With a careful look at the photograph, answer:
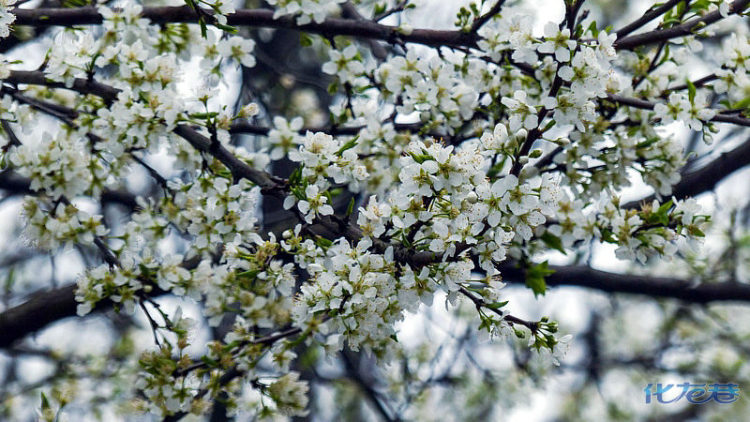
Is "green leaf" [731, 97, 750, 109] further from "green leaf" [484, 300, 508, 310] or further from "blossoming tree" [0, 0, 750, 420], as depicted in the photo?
"green leaf" [484, 300, 508, 310]

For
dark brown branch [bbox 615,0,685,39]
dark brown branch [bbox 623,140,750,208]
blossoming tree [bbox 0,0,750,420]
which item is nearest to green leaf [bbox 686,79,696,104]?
blossoming tree [bbox 0,0,750,420]

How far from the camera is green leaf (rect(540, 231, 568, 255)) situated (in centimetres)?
259

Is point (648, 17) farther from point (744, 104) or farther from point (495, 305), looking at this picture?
point (495, 305)

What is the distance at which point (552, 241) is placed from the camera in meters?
2.62

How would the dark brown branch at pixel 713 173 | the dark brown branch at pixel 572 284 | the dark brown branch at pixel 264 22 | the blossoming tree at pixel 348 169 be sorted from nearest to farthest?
the blossoming tree at pixel 348 169 < the dark brown branch at pixel 264 22 < the dark brown branch at pixel 572 284 < the dark brown branch at pixel 713 173

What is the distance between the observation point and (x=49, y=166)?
2.39 metres

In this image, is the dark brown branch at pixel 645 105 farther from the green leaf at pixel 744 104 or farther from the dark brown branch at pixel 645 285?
the dark brown branch at pixel 645 285

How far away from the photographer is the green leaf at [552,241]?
259 cm

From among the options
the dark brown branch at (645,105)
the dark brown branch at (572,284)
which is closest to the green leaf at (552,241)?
the dark brown branch at (572,284)

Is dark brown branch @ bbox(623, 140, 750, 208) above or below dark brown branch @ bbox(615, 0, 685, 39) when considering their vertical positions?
below

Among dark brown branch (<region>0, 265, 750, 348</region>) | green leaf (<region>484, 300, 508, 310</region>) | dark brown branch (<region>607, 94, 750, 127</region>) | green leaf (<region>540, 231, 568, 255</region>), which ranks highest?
dark brown branch (<region>607, 94, 750, 127</region>)

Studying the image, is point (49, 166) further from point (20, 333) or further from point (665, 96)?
point (665, 96)

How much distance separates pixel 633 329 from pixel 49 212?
690 cm

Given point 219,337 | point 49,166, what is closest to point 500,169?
point 49,166
